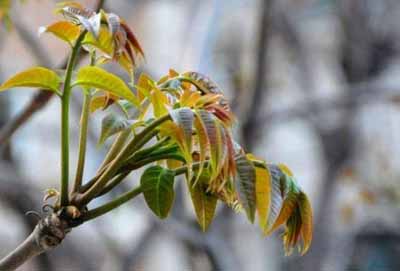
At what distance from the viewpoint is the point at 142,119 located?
1.60 feet

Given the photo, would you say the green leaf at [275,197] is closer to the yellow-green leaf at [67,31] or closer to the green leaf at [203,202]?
the green leaf at [203,202]

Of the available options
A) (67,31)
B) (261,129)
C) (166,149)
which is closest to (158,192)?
(166,149)

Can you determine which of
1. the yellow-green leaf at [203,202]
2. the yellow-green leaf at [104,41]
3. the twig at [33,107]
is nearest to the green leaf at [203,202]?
the yellow-green leaf at [203,202]

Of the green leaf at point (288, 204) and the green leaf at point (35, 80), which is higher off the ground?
the green leaf at point (35, 80)

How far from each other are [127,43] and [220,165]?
0.14m

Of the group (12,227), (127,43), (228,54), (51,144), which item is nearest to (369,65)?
(228,54)

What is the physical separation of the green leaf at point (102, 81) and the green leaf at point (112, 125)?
2 centimetres

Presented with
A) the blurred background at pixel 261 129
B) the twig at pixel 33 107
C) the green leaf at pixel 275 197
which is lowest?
the blurred background at pixel 261 129

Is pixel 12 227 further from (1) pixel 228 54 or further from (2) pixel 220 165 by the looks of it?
(2) pixel 220 165

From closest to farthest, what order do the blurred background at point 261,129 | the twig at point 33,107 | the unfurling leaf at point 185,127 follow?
the unfurling leaf at point 185,127, the twig at point 33,107, the blurred background at point 261,129

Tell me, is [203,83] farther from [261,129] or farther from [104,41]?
[261,129]

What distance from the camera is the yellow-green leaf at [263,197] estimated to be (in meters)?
0.48

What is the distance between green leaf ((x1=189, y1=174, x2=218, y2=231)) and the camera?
19.1 inches

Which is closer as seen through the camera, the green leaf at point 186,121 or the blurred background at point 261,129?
the green leaf at point 186,121
